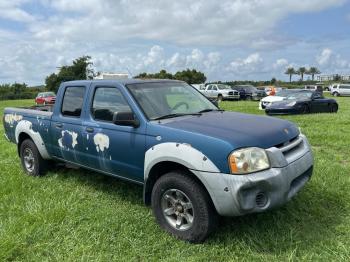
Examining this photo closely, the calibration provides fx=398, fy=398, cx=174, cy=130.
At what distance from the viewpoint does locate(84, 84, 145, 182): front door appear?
15.2ft

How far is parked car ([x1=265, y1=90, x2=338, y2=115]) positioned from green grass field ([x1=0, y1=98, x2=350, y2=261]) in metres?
10.9

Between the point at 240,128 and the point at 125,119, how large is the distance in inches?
50.8

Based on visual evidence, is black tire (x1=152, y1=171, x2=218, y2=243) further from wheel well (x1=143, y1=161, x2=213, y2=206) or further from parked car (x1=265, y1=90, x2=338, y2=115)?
parked car (x1=265, y1=90, x2=338, y2=115)

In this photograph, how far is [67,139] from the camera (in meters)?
5.71

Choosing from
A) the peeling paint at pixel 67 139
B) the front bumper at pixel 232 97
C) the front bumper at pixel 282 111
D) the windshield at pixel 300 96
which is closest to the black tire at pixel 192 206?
the peeling paint at pixel 67 139

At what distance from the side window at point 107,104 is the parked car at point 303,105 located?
496 inches

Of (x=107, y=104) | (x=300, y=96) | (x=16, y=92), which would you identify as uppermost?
(x=107, y=104)

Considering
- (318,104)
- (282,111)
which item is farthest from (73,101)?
(318,104)

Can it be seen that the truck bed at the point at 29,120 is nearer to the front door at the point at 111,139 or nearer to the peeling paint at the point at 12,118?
the peeling paint at the point at 12,118

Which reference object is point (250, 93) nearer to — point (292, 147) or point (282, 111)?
point (282, 111)

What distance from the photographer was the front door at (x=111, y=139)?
463 centimetres

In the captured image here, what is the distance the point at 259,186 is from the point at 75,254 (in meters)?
1.92

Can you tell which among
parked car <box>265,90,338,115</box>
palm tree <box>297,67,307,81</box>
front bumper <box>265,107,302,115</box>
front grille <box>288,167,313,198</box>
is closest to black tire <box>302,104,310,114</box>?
parked car <box>265,90,338,115</box>

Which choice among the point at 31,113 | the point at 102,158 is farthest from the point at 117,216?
the point at 31,113
